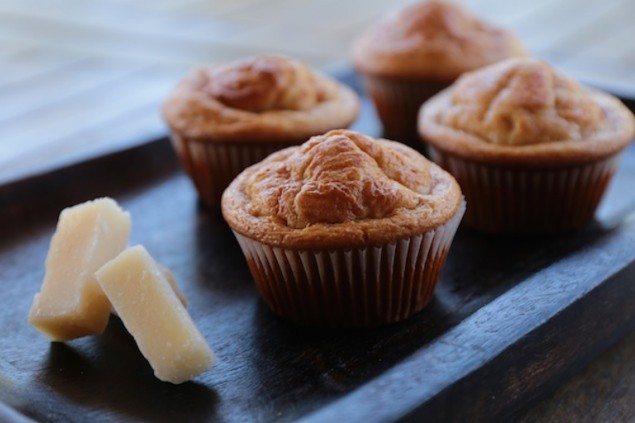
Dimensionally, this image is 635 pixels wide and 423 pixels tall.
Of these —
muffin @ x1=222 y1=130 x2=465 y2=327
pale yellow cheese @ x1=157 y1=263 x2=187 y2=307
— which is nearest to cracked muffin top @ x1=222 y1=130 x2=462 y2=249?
muffin @ x1=222 y1=130 x2=465 y2=327

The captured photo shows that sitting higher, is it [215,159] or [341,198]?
[341,198]

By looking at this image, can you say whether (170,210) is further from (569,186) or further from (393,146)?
(569,186)

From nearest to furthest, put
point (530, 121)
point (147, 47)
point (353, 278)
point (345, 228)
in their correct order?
point (345, 228), point (353, 278), point (530, 121), point (147, 47)

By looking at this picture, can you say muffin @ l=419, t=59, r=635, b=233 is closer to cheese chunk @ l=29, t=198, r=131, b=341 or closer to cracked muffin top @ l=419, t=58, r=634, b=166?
cracked muffin top @ l=419, t=58, r=634, b=166

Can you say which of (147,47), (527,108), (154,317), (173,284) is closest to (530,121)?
(527,108)

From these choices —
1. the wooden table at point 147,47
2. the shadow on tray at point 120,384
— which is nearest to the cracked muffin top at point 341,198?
the shadow on tray at point 120,384

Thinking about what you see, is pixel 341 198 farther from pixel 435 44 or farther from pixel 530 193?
pixel 435 44

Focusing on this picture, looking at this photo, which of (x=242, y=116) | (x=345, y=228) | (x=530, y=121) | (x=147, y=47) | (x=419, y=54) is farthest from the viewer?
(x=147, y=47)

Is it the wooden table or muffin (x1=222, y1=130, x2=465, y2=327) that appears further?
the wooden table

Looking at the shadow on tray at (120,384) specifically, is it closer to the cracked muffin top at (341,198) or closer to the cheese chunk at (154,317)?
the cheese chunk at (154,317)
